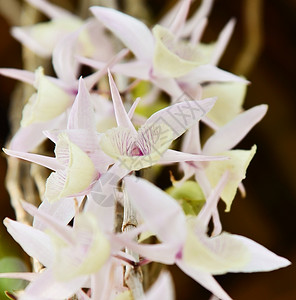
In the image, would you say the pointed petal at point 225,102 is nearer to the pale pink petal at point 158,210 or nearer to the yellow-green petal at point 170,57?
the yellow-green petal at point 170,57

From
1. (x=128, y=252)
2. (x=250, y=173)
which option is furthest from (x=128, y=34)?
(x=250, y=173)

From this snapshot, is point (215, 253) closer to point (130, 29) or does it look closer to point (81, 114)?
point (81, 114)

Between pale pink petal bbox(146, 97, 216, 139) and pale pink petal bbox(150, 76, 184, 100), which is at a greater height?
pale pink petal bbox(146, 97, 216, 139)

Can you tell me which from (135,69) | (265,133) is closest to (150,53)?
(135,69)

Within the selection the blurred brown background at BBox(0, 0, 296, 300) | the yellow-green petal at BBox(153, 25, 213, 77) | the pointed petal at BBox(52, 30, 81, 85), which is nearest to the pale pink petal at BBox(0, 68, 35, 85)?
the pointed petal at BBox(52, 30, 81, 85)

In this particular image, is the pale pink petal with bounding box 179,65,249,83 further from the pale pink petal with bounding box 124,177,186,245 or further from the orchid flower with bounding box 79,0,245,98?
the pale pink petal with bounding box 124,177,186,245
